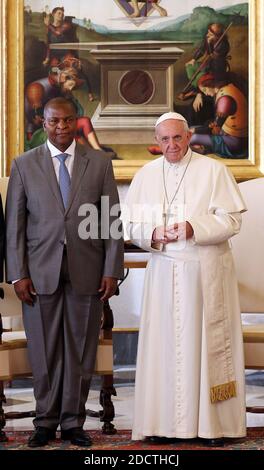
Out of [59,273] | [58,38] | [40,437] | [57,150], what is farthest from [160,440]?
[58,38]

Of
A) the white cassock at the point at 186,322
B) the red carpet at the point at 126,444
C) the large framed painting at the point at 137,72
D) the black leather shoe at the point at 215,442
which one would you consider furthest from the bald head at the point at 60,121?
the large framed painting at the point at 137,72

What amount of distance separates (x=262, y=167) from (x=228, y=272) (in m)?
3.23

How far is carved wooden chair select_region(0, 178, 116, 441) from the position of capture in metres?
6.84

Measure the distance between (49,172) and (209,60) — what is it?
12.1ft

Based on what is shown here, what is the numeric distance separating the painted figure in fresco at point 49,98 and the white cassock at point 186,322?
10.2 feet

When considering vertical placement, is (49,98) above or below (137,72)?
below

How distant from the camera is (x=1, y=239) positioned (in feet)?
21.5

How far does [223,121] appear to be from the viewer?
9.73m

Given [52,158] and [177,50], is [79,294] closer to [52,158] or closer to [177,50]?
[52,158]

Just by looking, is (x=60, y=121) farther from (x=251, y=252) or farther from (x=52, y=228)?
(x=251, y=252)

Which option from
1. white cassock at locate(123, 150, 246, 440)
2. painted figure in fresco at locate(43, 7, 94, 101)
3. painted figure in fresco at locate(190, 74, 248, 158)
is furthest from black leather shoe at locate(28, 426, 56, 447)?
painted figure in fresco at locate(43, 7, 94, 101)

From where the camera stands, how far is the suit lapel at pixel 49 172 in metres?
6.50

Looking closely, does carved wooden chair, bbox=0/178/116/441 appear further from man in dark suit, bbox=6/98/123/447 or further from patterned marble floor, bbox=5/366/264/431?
man in dark suit, bbox=6/98/123/447
